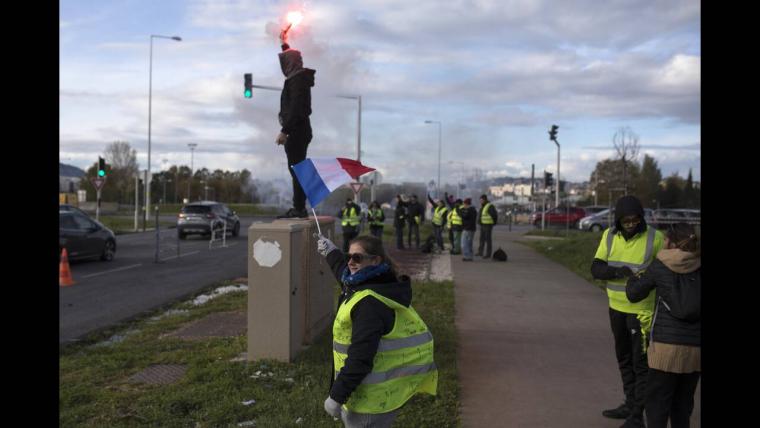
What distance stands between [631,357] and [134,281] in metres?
10.7

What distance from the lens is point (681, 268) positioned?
155 inches

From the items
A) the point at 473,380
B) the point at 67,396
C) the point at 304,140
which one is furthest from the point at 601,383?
the point at 67,396

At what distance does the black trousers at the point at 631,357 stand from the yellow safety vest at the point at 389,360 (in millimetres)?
2151

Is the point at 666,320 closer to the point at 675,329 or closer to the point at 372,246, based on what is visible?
the point at 675,329

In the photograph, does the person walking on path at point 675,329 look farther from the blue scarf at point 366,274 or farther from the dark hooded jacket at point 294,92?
the dark hooded jacket at point 294,92

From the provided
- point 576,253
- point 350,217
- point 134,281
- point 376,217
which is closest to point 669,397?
point 134,281

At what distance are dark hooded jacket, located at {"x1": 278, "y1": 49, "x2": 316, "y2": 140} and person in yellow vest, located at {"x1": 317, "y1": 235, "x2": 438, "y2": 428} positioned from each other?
3.82 meters

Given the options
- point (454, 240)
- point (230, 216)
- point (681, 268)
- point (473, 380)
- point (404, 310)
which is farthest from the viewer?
point (230, 216)

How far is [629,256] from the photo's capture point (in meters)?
4.89

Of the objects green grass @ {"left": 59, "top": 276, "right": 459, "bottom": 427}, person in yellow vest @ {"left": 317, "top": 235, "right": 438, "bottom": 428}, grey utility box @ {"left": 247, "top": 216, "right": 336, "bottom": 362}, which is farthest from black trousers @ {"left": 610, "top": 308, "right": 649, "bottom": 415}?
grey utility box @ {"left": 247, "top": 216, "right": 336, "bottom": 362}

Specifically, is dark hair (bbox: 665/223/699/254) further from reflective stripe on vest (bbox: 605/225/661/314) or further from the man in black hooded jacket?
the man in black hooded jacket

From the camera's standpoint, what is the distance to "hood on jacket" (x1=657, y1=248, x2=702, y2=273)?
12.9 ft
